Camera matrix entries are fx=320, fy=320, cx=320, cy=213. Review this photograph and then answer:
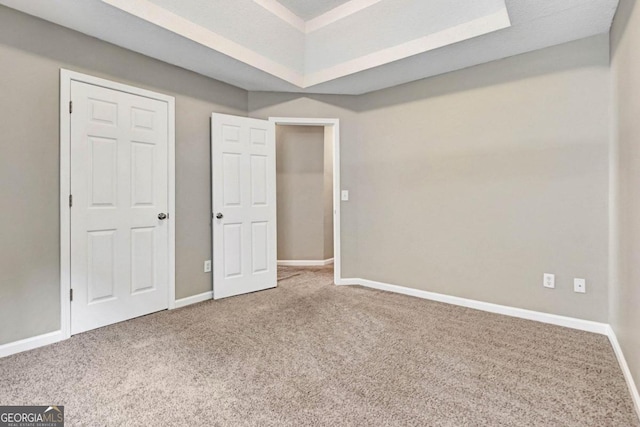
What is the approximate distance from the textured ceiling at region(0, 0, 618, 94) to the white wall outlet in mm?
1921

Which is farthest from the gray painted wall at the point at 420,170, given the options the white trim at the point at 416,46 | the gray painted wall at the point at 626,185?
the white trim at the point at 416,46

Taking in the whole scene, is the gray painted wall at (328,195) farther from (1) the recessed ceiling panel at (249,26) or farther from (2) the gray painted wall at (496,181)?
(1) the recessed ceiling panel at (249,26)

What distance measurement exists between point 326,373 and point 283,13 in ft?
10.5

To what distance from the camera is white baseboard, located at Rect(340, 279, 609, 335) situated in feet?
8.30

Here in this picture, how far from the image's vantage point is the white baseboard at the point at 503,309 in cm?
253

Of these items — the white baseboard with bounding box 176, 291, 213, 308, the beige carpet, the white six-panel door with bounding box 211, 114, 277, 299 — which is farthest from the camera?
the white six-panel door with bounding box 211, 114, 277, 299

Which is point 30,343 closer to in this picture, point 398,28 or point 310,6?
point 310,6

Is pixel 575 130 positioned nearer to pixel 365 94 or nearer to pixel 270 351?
pixel 365 94

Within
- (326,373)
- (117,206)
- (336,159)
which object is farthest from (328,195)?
(326,373)

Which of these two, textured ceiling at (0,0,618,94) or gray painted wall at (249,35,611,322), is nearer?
textured ceiling at (0,0,618,94)

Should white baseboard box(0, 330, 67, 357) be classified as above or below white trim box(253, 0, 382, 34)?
below

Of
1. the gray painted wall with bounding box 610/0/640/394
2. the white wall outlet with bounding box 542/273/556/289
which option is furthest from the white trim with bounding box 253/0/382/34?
the white wall outlet with bounding box 542/273/556/289

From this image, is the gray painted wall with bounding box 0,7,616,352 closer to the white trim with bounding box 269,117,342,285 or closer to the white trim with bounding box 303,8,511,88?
the white trim with bounding box 269,117,342,285

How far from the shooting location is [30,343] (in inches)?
88.8
